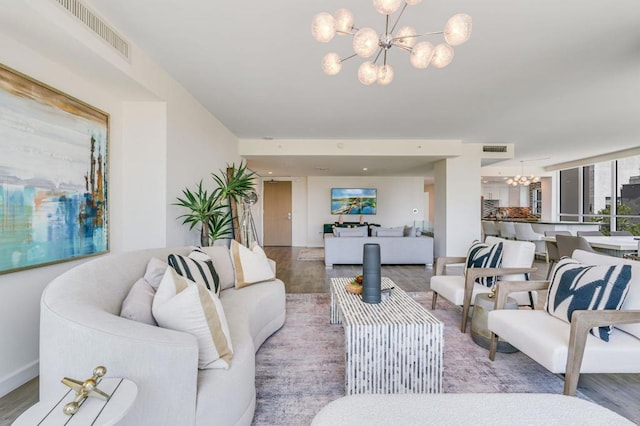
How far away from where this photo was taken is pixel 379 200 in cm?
1012

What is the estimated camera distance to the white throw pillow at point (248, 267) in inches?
113

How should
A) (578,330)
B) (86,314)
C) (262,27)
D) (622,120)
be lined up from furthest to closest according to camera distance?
(622,120) < (262,27) < (578,330) < (86,314)

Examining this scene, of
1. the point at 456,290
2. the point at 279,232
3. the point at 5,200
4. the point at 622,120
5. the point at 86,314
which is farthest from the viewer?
the point at 279,232

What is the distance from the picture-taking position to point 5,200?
190 centimetres

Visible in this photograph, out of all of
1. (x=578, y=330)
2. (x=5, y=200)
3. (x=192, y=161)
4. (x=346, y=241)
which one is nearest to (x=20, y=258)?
(x=5, y=200)

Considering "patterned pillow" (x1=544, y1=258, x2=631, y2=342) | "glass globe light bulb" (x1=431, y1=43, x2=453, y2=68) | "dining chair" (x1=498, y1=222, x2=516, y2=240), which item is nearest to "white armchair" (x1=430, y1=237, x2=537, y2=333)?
"patterned pillow" (x1=544, y1=258, x2=631, y2=342)

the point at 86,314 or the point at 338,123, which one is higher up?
the point at 338,123

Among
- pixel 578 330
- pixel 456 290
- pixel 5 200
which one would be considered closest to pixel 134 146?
pixel 5 200

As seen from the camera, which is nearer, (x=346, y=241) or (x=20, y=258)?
(x=20, y=258)

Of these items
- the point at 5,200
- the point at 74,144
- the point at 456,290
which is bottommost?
the point at 456,290

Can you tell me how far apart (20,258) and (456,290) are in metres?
3.48

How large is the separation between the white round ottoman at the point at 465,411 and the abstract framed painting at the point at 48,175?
2.33 m

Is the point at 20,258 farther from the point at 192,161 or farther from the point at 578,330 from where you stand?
the point at 578,330

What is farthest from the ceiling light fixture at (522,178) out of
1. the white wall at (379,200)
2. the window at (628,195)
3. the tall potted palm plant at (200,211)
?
the tall potted palm plant at (200,211)
